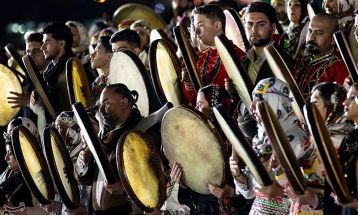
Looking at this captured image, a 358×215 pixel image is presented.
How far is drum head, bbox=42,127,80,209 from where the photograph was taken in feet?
24.9

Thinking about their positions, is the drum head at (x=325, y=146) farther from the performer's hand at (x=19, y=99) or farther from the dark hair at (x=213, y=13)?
the performer's hand at (x=19, y=99)

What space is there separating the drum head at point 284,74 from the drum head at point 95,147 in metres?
1.10

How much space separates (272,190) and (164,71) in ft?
6.91

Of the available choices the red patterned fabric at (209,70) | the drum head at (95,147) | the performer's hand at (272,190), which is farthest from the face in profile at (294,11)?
the performer's hand at (272,190)

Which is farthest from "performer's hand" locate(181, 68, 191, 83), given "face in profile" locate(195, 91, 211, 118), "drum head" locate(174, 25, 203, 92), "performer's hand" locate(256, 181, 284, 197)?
"performer's hand" locate(256, 181, 284, 197)

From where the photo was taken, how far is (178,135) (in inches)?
277

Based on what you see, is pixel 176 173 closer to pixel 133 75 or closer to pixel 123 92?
pixel 123 92

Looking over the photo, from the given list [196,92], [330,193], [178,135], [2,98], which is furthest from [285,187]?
[2,98]

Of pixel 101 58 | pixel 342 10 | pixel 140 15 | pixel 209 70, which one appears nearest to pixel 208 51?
pixel 209 70

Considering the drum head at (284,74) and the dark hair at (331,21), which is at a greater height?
the dark hair at (331,21)

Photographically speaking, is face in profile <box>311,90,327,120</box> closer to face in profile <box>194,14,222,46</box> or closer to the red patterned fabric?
the red patterned fabric

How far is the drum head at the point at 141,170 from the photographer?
22.9 feet

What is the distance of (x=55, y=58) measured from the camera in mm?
9656

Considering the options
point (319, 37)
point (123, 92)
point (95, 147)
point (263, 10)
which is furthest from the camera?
point (263, 10)
